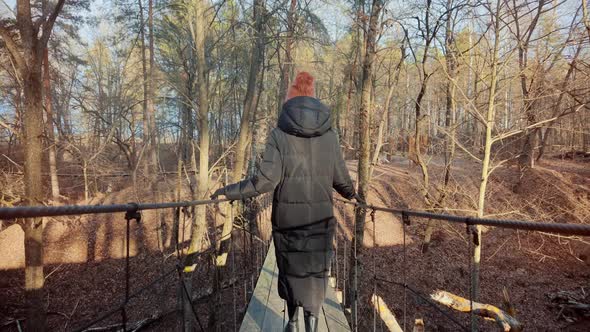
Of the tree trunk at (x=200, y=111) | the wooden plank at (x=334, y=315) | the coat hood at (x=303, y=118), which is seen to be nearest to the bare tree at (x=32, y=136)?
the tree trunk at (x=200, y=111)

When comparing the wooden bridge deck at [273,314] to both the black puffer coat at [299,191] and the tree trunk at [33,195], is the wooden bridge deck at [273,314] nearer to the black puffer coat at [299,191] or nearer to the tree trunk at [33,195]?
the black puffer coat at [299,191]

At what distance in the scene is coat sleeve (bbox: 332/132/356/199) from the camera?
1.92 m

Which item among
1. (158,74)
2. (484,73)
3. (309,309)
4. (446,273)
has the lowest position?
(446,273)

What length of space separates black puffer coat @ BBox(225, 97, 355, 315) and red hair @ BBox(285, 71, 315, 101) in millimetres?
105

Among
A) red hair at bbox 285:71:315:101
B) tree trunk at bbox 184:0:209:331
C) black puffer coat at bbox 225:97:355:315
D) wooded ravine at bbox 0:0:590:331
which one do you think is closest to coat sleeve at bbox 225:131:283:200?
black puffer coat at bbox 225:97:355:315

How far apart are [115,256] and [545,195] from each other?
14.5 meters

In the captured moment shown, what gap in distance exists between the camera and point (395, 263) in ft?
30.3

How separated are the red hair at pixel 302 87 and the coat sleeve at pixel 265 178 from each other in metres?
0.29

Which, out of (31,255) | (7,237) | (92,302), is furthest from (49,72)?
(31,255)

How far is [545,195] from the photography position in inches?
428

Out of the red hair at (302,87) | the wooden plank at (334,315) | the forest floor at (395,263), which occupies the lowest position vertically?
the forest floor at (395,263)

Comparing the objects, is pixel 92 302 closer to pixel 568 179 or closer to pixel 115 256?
pixel 115 256

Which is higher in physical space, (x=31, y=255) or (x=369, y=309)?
(x=31, y=255)

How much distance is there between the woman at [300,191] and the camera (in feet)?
5.80
